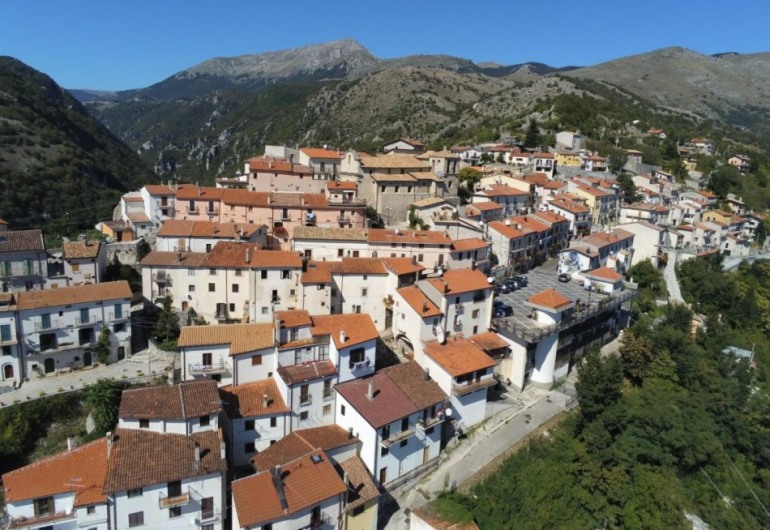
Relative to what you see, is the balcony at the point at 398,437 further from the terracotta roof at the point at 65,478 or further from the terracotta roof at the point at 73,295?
the terracotta roof at the point at 73,295

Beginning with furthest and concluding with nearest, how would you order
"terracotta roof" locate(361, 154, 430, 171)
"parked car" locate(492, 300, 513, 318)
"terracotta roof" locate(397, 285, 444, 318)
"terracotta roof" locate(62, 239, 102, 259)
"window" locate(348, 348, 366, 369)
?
1. "terracotta roof" locate(361, 154, 430, 171)
2. "parked car" locate(492, 300, 513, 318)
3. "terracotta roof" locate(62, 239, 102, 259)
4. "terracotta roof" locate(397, 285, 444, 318)
5. "window" locate(348, 348, 366, 369)

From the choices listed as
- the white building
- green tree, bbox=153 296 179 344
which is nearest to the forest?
the white building

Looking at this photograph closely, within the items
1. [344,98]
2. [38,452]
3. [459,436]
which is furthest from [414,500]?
[344,98]

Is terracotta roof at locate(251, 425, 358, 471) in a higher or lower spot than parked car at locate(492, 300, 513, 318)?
lower

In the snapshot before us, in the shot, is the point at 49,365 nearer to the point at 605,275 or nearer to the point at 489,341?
the point at 489,341

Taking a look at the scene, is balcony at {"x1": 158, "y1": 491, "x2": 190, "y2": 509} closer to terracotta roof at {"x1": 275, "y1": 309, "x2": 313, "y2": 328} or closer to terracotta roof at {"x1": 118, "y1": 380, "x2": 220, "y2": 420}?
terracotta roof at {"x1": 118, "y1": 380, "x2": 220, "y2": 420}

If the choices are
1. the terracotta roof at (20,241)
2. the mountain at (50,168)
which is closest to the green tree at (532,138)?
the mountain at (50,168)

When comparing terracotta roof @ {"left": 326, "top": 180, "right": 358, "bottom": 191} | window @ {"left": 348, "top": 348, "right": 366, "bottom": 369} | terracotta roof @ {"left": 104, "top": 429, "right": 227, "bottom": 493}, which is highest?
terracotta roof @ {"left": 326, "top": 180, "right": 358, "bottom": 191}

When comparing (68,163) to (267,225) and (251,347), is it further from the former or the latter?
(251,347)
